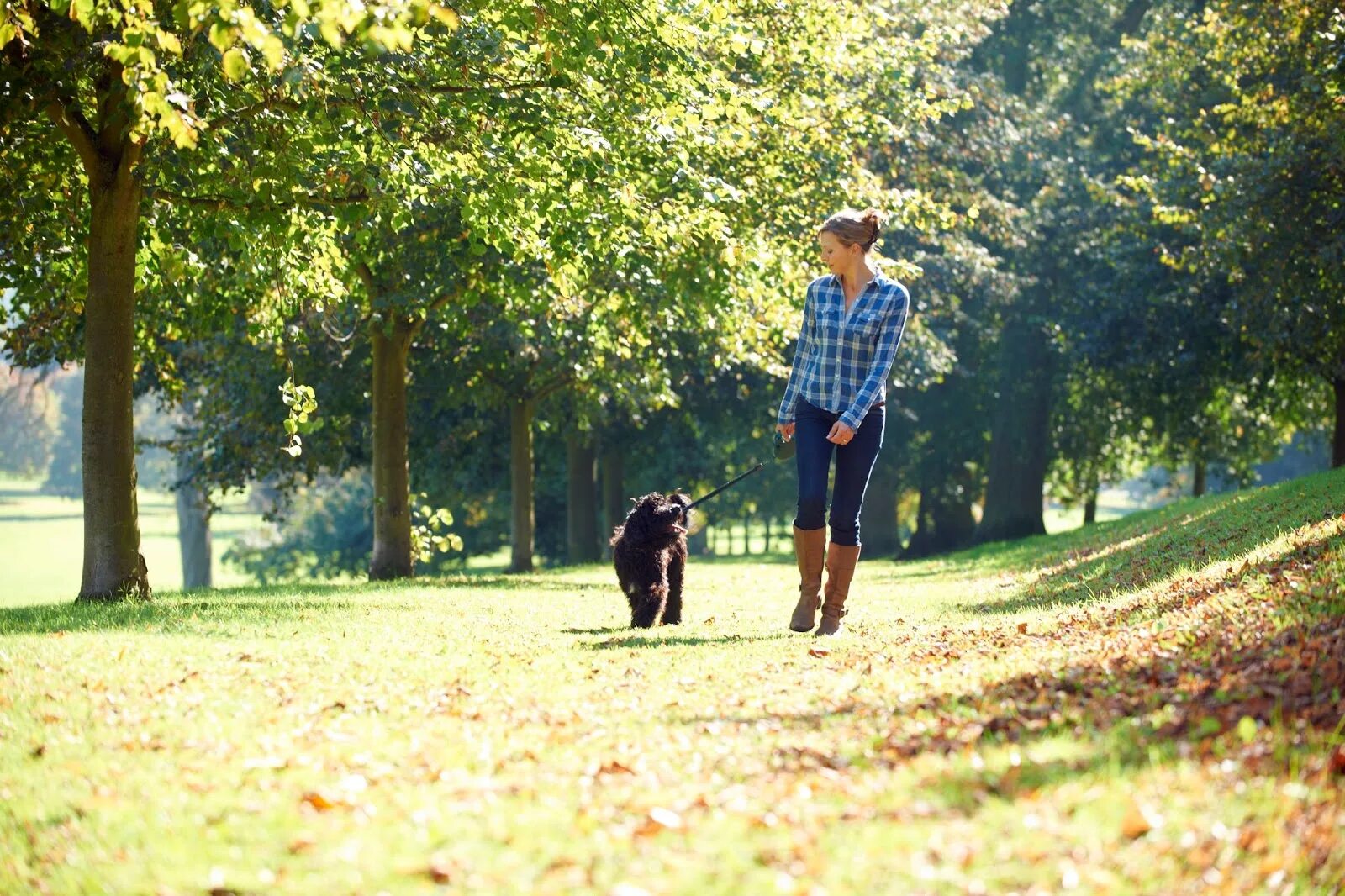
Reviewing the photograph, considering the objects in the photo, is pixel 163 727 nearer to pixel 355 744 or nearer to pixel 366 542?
pixel 355 744

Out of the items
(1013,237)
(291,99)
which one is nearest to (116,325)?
(291,99)

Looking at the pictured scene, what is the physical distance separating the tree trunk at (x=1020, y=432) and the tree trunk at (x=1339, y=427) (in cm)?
712

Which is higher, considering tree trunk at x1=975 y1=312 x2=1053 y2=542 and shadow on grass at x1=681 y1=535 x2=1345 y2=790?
tree trunk at x1=975 y1=312 x2=1053 y2=542

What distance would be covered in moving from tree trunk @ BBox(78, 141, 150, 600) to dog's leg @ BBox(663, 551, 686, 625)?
Result: 4422 mm

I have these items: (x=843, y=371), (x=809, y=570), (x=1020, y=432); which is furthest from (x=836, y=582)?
(x=1020, y=432)

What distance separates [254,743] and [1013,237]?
24107 mm

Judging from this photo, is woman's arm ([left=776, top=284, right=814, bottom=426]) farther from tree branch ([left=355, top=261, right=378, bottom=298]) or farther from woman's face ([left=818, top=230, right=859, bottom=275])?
tree branch ([left=355, top=261, right=378, bottom=298])

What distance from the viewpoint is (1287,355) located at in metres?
24.0

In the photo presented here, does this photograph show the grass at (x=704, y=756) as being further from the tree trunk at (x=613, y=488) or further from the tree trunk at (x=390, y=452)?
the tree trunk at (x=613, y=488)

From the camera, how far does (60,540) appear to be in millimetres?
64438

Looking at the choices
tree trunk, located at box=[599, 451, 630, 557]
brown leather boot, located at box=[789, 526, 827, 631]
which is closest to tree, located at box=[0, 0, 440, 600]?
brown leather boot, located at box=[789, 526, 827, 631]

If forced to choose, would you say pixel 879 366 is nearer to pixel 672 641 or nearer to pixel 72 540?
pixel 672 641

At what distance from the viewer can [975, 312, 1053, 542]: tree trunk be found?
30.8m

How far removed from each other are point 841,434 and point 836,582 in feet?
4.16
